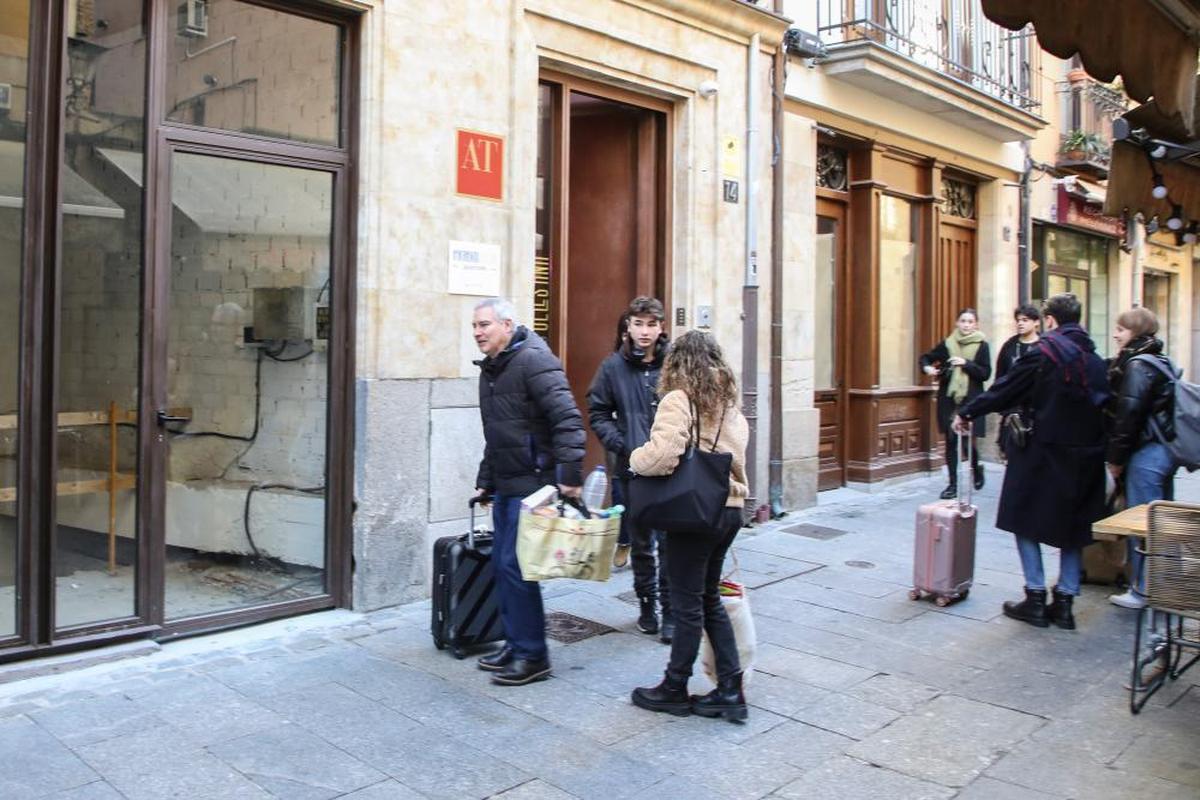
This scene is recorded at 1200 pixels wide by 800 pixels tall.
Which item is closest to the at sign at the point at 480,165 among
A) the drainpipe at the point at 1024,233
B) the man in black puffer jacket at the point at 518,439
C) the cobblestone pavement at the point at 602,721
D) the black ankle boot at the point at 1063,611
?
the man in black puffer jacket at the point at 518,439

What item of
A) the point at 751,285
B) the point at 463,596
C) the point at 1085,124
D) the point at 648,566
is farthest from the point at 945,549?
the point at 1085,124

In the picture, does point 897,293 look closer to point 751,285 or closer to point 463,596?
point 751,285

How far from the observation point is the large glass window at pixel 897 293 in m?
11.4

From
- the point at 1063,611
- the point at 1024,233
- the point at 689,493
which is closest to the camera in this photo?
the point at 689,493

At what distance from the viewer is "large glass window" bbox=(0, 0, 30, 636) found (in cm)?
498

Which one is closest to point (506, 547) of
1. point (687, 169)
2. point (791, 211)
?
point (687, 169)

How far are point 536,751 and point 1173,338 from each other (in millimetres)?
19052

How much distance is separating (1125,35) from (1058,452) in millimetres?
2225

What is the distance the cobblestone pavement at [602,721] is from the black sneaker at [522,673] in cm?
5

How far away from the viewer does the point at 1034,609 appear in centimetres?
613

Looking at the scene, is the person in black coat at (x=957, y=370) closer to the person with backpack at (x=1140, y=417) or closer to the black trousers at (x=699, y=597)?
the person with backpack at (x=1140, y=417)

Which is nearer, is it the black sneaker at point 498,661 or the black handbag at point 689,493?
the black handbag at point 689,493

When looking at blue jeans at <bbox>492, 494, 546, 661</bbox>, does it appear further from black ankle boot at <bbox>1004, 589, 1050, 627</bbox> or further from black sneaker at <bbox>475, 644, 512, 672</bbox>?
black ankle boot at <bbox>1004, 589, 1050, 627</bbox>

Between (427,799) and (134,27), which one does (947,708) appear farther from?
(134,27)
